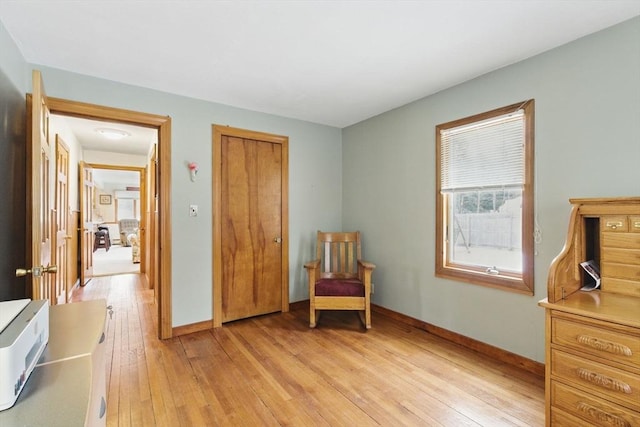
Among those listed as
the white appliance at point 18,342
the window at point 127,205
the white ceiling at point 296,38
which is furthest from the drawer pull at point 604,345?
the window at point 127,205

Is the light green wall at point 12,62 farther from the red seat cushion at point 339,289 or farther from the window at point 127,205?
the window at point 127,205

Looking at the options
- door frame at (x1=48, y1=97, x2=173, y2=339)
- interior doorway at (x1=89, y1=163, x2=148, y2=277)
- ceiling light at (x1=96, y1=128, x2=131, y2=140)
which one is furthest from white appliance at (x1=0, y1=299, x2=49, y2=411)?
interior doorway at (x1=89, y1=163, x2=148, y2=277)

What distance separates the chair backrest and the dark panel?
249 centimetres

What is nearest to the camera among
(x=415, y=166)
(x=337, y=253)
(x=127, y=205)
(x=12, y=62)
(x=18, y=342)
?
(x=18, y=342)

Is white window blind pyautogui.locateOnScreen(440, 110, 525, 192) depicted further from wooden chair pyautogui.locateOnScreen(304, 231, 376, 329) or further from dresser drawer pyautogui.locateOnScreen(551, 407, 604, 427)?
dresser drawer pyautogui.locateOnScreen(551, 407, 604, 427)

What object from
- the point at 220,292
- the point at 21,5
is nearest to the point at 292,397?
the point at 220,292

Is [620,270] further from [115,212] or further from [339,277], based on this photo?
[115,212]

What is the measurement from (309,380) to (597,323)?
5.49 feet

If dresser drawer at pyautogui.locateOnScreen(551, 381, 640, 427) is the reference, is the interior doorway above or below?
above

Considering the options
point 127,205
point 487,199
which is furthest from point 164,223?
point 127,205

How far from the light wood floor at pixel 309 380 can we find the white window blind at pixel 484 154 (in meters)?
1.44

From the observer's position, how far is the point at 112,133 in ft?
13.7

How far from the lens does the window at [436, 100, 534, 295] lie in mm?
2234

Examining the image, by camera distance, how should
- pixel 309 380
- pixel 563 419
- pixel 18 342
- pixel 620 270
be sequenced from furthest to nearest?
pixel 309 380 < pixel 620 270 < pixel 563 419 < pixel 18 342
